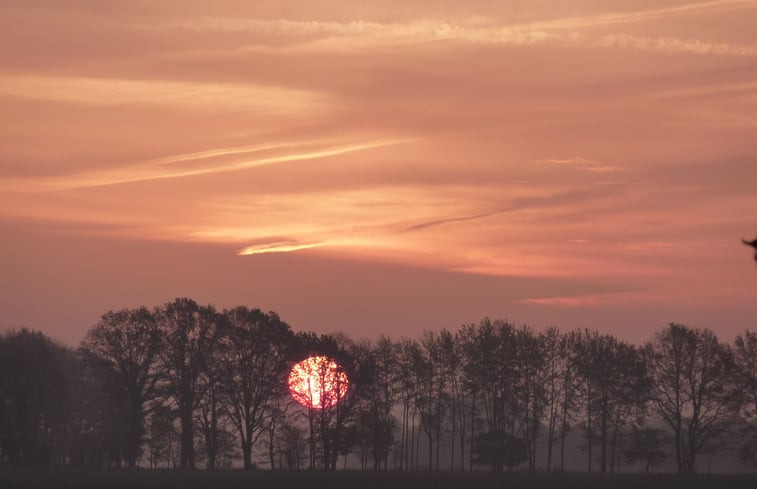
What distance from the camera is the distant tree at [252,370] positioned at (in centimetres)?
11500

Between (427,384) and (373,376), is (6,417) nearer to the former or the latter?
(373,376)

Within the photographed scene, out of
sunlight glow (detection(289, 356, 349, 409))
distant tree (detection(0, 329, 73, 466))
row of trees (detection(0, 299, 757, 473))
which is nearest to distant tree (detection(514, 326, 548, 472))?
row of trees (detection(0, 299, 757, 473))

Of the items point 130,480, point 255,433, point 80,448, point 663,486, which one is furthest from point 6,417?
point 663,486

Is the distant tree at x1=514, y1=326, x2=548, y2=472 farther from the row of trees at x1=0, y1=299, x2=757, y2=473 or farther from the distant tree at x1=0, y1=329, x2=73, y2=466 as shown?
the distant tree at x1=0, y1=329, x2=73, y2=466

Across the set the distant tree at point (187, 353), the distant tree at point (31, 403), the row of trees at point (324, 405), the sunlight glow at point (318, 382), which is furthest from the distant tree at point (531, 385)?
the distant tree at point (31, 403)

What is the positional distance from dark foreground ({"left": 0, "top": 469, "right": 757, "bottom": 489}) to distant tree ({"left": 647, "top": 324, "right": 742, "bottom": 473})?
19.5 m

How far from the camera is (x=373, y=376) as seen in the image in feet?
415

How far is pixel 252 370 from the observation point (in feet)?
383

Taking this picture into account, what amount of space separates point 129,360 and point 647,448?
58777 mm

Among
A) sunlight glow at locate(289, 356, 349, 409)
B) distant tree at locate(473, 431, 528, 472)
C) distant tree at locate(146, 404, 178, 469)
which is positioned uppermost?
sunlight glow at locate(289, 356, 349, 409)

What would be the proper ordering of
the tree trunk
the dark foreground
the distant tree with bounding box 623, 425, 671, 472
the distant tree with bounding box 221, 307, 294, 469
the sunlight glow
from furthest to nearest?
the distant tree with bounding box 623, 425, 671, 472
the sunlight glow
the distant tree with bounding box 221, 307, 294, 469
the tree trunk
the dark foreground

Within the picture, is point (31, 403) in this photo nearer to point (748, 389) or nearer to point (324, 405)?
point (324, 405)

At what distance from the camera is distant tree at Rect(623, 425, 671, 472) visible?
118125 millimetres

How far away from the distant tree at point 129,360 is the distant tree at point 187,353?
171 centimetres
